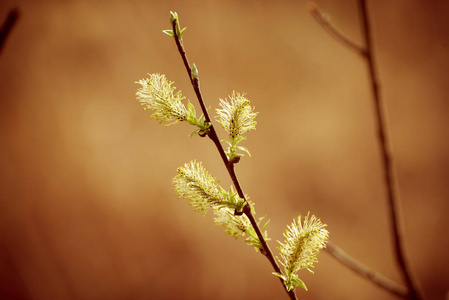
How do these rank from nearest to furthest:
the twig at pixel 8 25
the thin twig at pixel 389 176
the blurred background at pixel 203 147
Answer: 1. the twig at pixel 8 25
2. the thin twig at pixel 389 176
3. the blurred background at pixel 203 147

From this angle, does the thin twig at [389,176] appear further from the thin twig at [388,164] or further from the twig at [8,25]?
the twig at [8,25]

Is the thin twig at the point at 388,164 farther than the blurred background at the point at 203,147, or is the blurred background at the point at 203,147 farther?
the blurred background at the point at 203,147

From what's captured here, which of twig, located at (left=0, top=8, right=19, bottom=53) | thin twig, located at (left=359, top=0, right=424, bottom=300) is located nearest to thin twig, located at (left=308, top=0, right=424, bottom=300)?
thin twig, located at (left=359, top=0, right=424, bottom=300)

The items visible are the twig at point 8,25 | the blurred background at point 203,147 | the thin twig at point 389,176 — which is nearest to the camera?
the twig at point 8,25

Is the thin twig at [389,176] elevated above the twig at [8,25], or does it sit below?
above

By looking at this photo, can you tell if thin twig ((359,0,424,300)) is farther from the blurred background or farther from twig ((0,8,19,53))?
the blurred background

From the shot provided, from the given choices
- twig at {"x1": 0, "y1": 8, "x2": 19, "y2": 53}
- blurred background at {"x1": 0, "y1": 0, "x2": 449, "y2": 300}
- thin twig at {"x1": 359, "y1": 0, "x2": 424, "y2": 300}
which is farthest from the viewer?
blurred background at {"x1": 0, "y1": 0, "x2": 449, "y2": 300}

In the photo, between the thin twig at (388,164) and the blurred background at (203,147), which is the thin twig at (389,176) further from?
the blurred background at (203,147)

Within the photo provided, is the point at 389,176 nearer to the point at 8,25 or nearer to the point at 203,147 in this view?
the point at 8,25

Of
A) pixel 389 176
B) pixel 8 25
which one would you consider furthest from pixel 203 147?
pixel 8 25

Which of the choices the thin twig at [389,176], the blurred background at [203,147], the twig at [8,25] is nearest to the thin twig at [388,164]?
the thin twig at [389,176]
